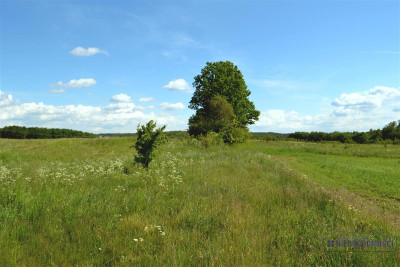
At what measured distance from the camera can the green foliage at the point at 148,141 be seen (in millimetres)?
12500

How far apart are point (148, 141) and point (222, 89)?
87.1 ft

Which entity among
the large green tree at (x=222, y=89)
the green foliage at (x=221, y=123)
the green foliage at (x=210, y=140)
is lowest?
the green foliage at (x=210, y=140)

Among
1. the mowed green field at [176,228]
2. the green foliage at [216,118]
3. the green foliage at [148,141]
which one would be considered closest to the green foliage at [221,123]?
the green foliage at [216,118]

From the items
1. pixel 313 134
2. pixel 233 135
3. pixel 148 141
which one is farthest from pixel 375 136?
pixel 148 141

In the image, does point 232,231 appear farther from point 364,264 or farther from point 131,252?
point 364,264

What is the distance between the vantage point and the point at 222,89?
122 feet

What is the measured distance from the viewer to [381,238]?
4.84m

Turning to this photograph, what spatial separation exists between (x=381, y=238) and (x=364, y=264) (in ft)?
4.33

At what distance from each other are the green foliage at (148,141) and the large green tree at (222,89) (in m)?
24.2

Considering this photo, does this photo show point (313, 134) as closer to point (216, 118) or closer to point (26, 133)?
point (216, 118)

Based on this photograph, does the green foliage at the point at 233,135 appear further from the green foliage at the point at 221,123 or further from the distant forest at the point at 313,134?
the distant forest at the point at 313,134

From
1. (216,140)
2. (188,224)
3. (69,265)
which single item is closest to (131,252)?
(69,265)

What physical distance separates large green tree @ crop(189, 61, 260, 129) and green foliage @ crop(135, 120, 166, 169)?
24.2 metres

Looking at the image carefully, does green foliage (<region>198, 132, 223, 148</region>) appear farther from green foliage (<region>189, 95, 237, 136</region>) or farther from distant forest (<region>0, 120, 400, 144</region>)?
distant forest (<region>0, 120, 400, 144</region>)
